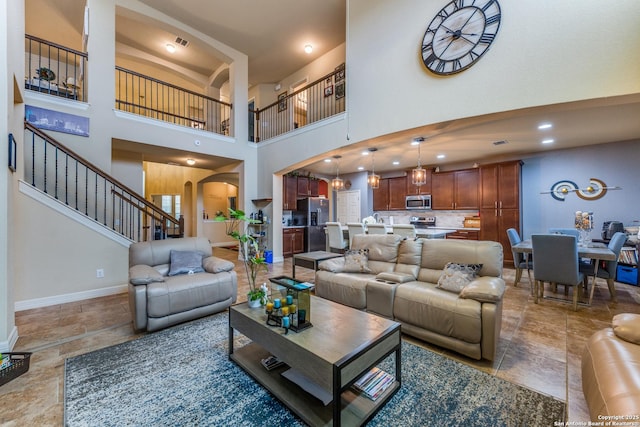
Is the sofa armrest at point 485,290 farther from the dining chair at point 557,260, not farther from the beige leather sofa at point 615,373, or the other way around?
the dining chair at point 557,260

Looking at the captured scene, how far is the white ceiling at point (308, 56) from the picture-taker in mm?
4082

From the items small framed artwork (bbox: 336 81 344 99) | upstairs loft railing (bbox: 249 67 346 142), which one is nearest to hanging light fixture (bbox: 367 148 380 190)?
upstairs loft railing (bbox: 249 67 346 142)

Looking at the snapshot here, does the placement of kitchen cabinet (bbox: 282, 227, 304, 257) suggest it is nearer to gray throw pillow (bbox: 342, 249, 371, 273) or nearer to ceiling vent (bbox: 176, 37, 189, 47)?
gray throw pillow (bbox: 342, 249, 371, 273)

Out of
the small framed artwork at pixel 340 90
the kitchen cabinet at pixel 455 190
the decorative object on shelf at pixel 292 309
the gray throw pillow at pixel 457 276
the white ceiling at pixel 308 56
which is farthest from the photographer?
the kitchen cabinet at pixel 455 190

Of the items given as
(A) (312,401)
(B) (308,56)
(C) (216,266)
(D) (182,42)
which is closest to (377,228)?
(C) (216,266)

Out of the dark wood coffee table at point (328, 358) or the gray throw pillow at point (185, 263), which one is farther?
the gray throw pillow at point (185, 263)

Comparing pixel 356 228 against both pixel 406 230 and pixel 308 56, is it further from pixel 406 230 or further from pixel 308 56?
pixel 308 56

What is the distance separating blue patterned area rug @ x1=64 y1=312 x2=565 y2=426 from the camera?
1.59 meters

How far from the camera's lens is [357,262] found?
11.6 feet

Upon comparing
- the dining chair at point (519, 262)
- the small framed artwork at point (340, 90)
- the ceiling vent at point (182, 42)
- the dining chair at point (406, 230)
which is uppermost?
the ceiling vent at point (182, 42)

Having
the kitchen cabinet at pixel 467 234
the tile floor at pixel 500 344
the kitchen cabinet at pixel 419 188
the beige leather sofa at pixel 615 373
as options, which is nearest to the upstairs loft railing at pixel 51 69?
the tile floor at pixel 500 344

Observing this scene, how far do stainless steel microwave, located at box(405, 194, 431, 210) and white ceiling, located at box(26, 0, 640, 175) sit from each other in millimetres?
984

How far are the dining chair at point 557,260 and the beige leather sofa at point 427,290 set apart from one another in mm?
1243

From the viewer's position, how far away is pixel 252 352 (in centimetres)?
224
